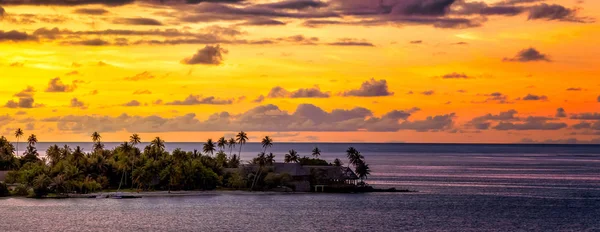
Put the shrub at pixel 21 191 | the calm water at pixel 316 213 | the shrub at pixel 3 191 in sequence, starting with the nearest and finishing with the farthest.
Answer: the calm water at pixel 316 213 → the shrub at pixel 3 191 → the shrub at pixel 21 191

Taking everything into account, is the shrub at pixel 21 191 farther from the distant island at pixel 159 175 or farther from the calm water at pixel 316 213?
the calm water at pixel 316 213

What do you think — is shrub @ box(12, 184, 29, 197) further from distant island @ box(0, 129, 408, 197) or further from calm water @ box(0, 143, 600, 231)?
calm water @ box(0, 143, 600, 231)

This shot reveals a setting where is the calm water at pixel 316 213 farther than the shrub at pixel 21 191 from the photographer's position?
No

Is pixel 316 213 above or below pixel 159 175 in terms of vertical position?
below

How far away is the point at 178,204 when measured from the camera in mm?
152000

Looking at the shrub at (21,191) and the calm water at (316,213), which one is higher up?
the shrub at (21,191)

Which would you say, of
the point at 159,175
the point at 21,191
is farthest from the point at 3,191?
the point at 159,175

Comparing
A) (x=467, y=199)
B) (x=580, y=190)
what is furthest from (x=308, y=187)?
(x=580, y=190)

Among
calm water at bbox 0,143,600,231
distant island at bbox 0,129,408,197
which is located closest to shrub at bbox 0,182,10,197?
distant island at bbox 0,129,408,197

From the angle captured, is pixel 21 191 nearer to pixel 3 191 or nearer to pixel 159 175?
pixel 3 191

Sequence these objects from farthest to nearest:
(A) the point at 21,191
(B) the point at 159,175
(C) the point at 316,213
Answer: (B) the point at 159,175
(A) the point at 21,191
(C) the point at 316,213

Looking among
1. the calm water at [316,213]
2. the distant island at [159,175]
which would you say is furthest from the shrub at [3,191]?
the calm water at [316,213]

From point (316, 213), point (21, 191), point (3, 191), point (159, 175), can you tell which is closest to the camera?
point (316, 213)

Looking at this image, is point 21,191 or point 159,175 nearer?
point 21,191
